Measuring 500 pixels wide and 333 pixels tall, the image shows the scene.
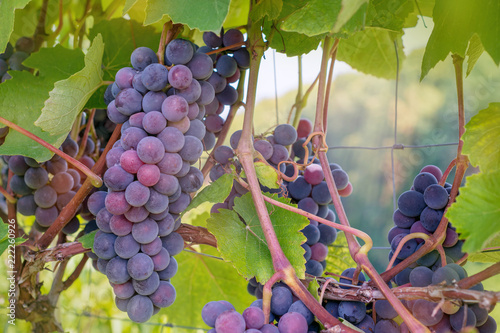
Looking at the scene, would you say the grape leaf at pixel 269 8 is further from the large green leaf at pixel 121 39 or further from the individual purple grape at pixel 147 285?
the individual purple grape at pixel 147 285

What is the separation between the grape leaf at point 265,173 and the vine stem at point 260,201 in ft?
0.07

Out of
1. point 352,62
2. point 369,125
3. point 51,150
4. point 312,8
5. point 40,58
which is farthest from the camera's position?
point 369,125

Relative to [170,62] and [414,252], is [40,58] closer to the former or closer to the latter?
[170,62]

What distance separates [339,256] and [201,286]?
0.31 m

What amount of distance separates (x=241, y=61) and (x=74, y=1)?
0.59 meters

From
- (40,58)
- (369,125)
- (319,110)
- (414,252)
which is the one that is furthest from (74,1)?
(369,125)

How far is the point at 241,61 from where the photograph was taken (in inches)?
28.1

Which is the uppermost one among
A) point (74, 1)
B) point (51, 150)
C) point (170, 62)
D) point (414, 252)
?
point (74, 1)

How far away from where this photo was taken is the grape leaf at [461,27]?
0.49m

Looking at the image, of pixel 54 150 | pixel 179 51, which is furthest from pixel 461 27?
pixel 54 150

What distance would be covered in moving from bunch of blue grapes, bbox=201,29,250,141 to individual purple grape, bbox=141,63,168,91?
0.11m

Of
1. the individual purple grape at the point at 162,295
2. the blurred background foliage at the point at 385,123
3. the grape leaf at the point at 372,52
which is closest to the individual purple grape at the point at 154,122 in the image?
the individual purple grape at the point at 162,295

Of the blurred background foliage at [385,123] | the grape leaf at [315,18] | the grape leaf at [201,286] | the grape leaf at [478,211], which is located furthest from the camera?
the blurred background foliage at [385,123]

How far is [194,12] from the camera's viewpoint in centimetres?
52
